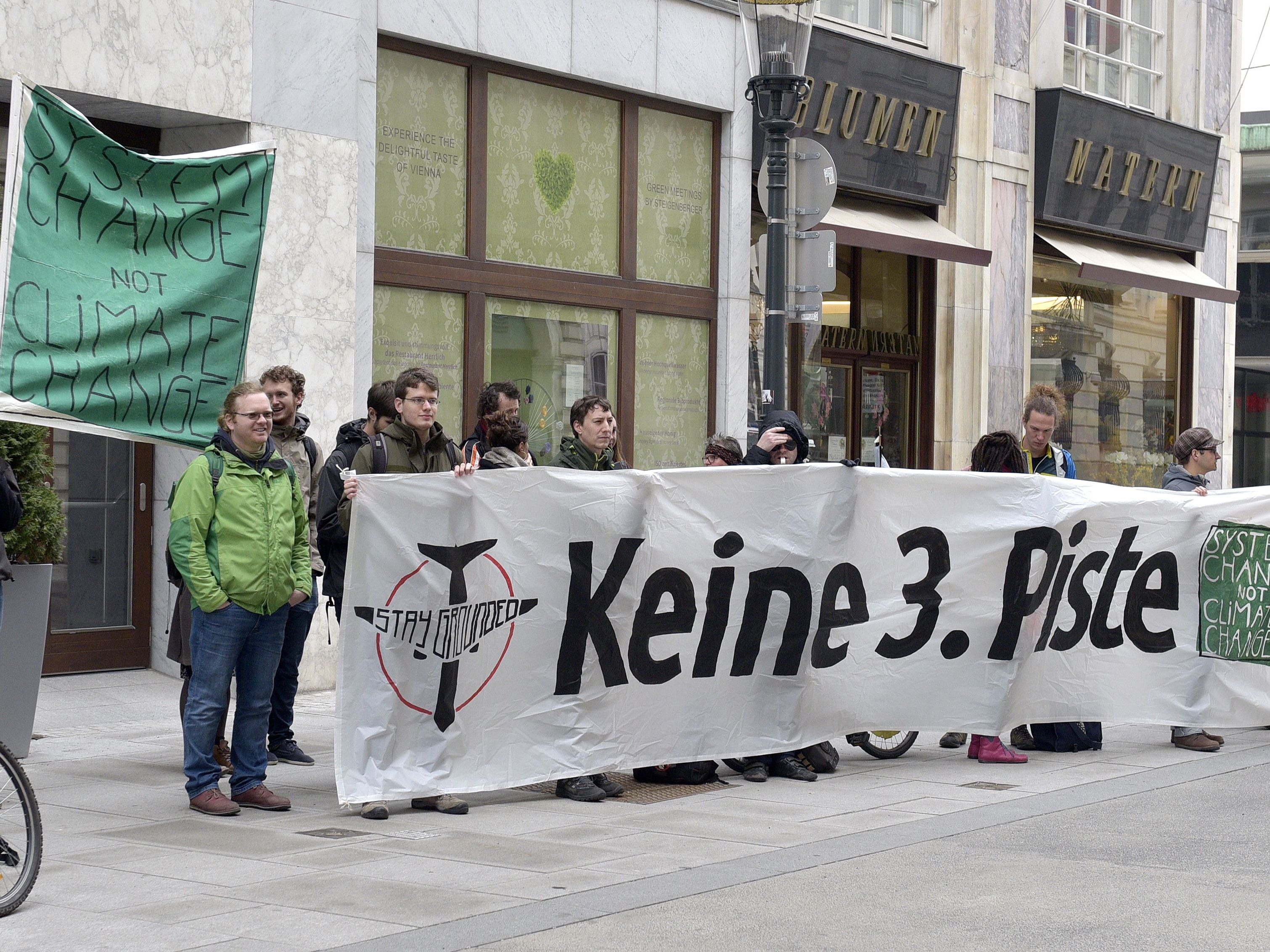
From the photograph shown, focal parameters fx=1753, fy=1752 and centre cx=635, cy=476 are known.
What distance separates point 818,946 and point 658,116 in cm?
1037

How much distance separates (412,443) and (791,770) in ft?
8.36

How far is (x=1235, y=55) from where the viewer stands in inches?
908

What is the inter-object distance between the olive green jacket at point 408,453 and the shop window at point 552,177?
17.4ft

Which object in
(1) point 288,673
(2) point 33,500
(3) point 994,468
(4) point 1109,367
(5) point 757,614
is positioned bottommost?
(1) point 288,673

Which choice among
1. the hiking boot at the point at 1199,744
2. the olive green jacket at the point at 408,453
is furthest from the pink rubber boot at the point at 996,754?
the olive green jacket at the point at 408,453

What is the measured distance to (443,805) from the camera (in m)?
7.86

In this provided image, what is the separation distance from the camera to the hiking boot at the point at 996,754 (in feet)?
31.3

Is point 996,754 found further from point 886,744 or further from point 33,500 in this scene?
point 33,500

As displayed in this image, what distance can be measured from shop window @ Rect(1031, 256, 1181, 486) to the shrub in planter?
12.8m

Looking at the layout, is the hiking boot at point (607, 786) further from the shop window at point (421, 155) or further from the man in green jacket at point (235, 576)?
the shop window at point (421, 155)

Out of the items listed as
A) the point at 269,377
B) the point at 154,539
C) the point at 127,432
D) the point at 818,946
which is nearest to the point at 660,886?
the point at 818,946

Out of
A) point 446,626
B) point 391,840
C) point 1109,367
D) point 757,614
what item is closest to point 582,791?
point 446,626

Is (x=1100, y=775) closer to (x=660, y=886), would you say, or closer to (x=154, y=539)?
(x=660, y=886)

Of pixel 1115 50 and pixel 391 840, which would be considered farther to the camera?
pixel 1115 50
